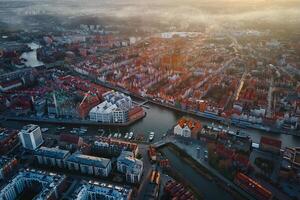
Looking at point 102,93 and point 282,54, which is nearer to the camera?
point 102,93

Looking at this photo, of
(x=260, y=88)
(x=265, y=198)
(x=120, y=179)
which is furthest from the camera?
(x=260, y=88)

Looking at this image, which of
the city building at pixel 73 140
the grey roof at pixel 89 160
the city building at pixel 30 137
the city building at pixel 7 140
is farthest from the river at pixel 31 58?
the grey roof at pixel 89 160

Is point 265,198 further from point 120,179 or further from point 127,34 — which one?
point 127,34

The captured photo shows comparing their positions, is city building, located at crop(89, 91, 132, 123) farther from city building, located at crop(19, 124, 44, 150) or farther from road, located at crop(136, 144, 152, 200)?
city building, located at crop(19, 124, 44, 150)

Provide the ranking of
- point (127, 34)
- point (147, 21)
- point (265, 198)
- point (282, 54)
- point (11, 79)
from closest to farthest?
point (265, 198) → point (11, 79) → point (282, 54) → point (127, 34) → point (147, 21)

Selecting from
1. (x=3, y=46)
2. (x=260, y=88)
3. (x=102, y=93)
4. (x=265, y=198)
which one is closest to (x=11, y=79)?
(x=102, y=93)

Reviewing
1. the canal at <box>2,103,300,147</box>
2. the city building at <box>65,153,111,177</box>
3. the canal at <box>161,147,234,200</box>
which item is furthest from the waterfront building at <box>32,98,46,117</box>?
the canal at <box>161,147,234,200</box>

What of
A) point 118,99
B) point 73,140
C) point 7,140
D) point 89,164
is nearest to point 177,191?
point 89,164
